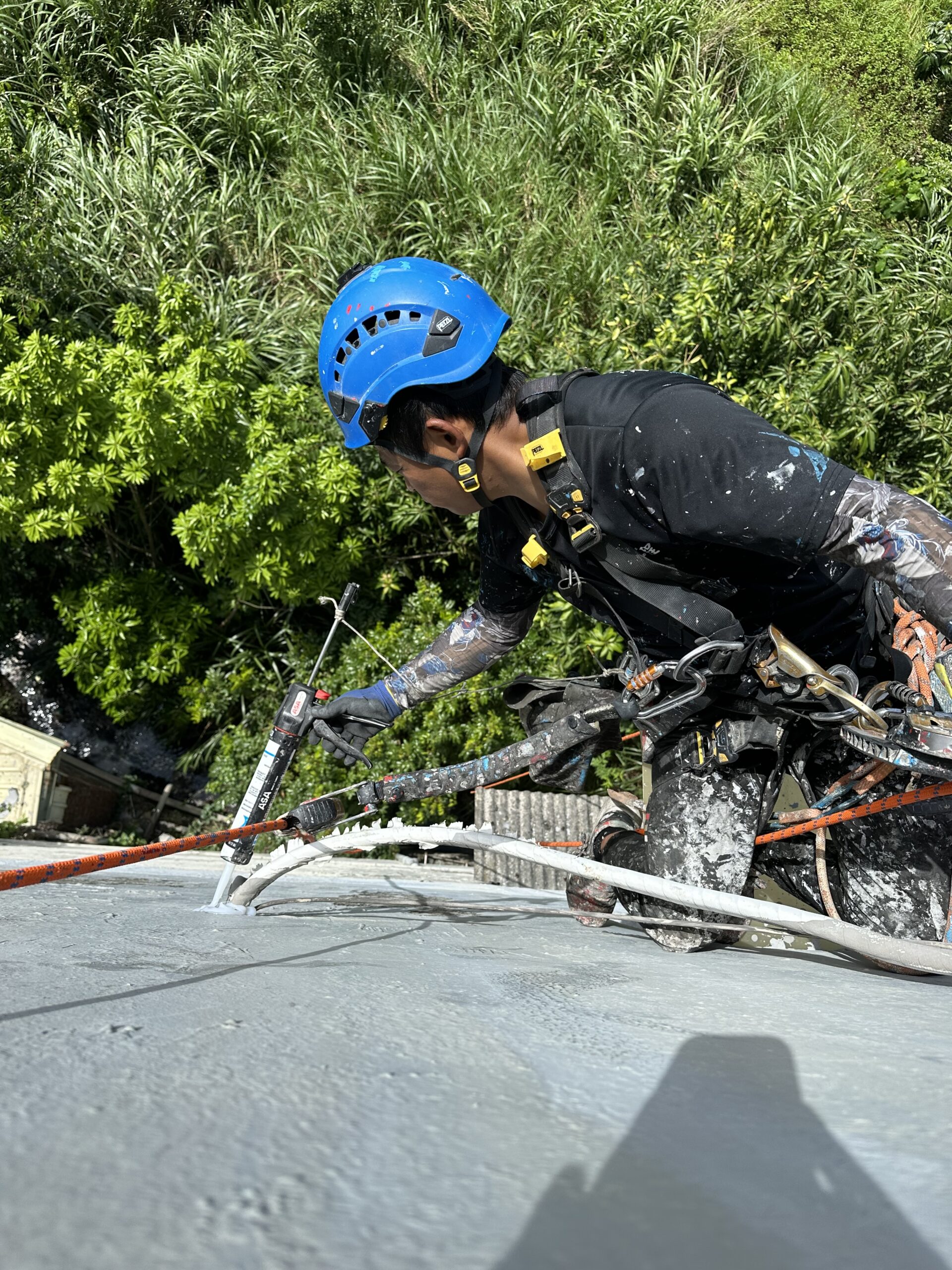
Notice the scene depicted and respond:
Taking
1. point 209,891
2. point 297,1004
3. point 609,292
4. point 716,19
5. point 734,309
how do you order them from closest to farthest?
point 297,1004 < point 209,891 < point 734,309 < point 609,292 < point 716,19

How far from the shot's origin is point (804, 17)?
1238cm

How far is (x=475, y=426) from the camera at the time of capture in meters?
2.31

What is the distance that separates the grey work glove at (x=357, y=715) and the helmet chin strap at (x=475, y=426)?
0.79m

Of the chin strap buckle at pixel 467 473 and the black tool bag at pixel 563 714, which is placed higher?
the chin strap buckle at pixel 467 473

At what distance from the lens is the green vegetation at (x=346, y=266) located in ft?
21.6

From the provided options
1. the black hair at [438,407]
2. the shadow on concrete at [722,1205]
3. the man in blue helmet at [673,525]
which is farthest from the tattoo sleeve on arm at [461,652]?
the shadow on concrete at [722,1205]

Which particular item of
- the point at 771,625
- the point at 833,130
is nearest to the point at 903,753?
the point at 771,625

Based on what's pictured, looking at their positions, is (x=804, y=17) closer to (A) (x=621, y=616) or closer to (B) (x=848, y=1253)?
(A) (x=621, y=616)

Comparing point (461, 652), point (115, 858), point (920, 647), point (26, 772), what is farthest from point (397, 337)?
point (26, 772)

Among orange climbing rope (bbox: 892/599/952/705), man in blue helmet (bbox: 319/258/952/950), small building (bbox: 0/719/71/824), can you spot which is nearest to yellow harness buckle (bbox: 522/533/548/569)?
man in blue helmet (bbox: 319/258/952/950)

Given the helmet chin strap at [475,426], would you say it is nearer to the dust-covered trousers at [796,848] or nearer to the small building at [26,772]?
the dust-covered trousers at [796,848]

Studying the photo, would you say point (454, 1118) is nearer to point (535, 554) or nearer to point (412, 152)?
point (535, 554)

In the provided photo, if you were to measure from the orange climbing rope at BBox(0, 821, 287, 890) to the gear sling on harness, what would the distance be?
1.09m

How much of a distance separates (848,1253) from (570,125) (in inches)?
383
